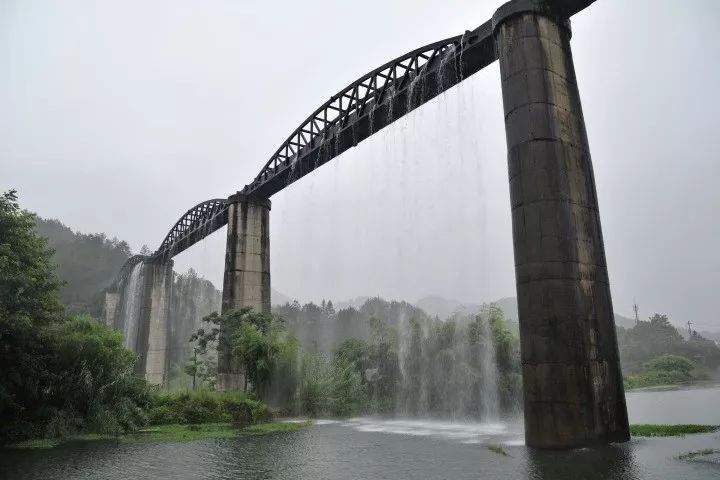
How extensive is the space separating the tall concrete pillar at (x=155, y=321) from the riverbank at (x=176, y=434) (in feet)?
105

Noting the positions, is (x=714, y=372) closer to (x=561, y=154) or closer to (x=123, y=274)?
(x=561, y=154)

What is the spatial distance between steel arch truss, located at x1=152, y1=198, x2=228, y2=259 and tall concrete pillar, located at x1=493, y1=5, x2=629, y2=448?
24.2m

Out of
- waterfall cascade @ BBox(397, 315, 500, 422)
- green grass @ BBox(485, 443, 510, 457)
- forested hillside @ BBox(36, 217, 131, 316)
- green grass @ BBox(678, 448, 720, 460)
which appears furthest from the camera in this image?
forested hillside @ BBox(36, 217, 131, 316)

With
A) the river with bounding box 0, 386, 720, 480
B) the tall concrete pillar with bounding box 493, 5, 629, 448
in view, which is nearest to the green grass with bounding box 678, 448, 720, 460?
the river with bounding box 0, 386, 720, 480

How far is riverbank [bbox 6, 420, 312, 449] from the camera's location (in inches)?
478

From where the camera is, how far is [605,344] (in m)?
11.4

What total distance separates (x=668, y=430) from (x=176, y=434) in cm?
1295

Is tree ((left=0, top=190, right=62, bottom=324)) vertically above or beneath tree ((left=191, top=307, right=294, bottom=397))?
above

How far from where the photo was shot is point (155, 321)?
1796 inches

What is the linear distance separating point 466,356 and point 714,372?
53.1 meters

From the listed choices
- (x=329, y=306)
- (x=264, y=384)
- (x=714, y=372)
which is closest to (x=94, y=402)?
(x=264, y=384)

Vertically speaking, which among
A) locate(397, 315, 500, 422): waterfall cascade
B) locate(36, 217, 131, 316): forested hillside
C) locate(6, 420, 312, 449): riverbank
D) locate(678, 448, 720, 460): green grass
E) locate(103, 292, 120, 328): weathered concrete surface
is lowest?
locate(6, 420, 312, 449): riverbank

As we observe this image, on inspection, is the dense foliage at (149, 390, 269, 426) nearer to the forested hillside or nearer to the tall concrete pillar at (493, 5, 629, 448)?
the tall concrete pillar at (493, 5, 629, 448)

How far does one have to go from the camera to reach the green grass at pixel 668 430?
37.1 ft
